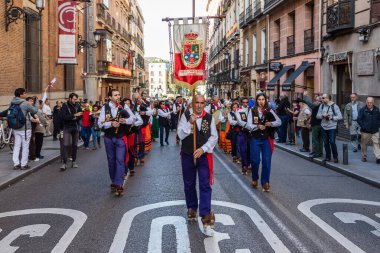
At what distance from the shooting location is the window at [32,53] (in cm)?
1895

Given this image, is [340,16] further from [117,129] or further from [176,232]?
[176,232]

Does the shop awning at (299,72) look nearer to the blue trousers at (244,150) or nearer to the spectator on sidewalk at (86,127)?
the spectator on sidewalk at (86,127)

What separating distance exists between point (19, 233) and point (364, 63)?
1390 cm

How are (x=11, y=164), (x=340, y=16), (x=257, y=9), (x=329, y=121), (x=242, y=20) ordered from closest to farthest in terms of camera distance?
(x=11, y=164) < (x=329, y=121) < (x=340, y=16) < (x=257, y=9) < (x=242, y=20)

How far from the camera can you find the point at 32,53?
770 inches

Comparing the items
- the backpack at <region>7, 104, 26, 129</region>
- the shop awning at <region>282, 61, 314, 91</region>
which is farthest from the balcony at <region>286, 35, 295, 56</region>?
the backpack at <region>7, 104, 26, 129</region>

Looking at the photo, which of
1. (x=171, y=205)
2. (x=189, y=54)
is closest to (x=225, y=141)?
(x=189, y=54)

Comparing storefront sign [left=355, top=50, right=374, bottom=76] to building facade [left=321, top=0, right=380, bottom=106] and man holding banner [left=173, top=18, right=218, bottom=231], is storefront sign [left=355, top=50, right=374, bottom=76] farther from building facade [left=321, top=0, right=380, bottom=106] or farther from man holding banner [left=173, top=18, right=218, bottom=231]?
man holding banner [left=173, top=18, right=218, bottom=231]

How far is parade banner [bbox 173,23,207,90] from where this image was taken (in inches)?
329

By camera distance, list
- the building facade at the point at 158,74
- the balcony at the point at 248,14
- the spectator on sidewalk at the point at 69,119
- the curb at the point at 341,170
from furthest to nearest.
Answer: the building facade at the point at 158,74, the balcony at the point at 248,14, the spectator on sidewalk at the point at 69,119, the curb at the point at 341,170

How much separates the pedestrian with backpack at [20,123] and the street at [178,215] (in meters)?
0.73

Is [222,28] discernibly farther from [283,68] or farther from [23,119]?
[23,119]

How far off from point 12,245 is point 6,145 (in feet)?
37.0

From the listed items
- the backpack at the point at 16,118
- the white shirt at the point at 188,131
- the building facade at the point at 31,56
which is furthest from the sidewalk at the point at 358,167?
the building facade at the point at 31,56
